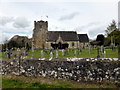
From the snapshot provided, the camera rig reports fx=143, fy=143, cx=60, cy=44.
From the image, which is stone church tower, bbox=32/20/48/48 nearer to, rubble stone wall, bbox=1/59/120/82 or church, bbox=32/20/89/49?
church, bbox=32/20/89/49

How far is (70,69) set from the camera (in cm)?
846

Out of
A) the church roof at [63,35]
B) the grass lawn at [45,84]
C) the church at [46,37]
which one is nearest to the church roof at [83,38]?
the church roof at [63,35]

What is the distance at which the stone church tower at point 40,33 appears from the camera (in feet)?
165

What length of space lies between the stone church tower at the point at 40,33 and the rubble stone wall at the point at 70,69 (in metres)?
40.4

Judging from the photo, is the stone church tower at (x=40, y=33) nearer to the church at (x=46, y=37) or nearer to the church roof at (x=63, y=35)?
the church at (x=46, y=37)

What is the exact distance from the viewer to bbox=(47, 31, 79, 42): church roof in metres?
49.7

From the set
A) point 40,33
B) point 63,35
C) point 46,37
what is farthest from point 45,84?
point 40,33

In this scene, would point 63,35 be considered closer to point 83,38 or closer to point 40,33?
point 40,33

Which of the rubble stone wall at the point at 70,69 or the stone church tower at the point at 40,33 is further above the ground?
the stone church tower at the point at 40,33

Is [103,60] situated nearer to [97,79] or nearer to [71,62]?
[97,79]

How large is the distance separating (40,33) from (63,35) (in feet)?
26.9

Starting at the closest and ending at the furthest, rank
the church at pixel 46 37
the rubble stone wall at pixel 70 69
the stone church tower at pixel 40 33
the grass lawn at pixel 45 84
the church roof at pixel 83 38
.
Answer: the grass lawn at pixel 45 84 → the rubble stone wall at pixel 70 69 → the church at pixel 46 37 → the stone church tower at pixel 40 33 → the church roof at pixel 83 38

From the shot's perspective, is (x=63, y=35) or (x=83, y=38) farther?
(x=83, y=38)

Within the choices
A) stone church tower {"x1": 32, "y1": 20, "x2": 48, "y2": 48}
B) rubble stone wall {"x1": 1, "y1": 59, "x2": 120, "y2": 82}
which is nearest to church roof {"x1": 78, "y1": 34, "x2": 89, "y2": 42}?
stone church tower {"x1": 32, "y1": 20, "x2": 48, "y2": 48}
